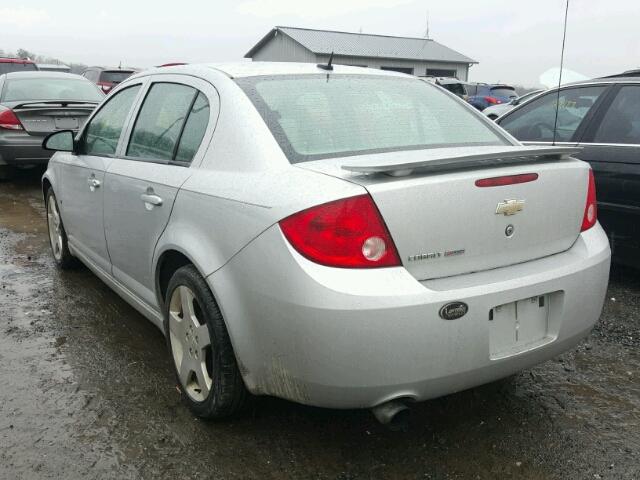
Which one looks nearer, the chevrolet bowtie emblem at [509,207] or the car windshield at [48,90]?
the chevrolet bowtie emblem at [509,207]

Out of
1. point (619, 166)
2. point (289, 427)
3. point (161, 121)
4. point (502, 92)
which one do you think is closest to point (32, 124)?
point (161, 121)

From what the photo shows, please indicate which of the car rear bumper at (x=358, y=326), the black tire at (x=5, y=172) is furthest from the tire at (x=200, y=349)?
the black tire at (x=5, y=172)

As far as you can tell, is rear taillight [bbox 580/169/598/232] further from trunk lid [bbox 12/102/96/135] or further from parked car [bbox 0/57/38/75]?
parked car [bbox 0/57/38/75]

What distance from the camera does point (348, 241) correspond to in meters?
2.13

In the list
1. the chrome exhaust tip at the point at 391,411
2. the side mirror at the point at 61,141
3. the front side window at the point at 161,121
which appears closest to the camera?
the chrome exhaust tip at the point at 391,411

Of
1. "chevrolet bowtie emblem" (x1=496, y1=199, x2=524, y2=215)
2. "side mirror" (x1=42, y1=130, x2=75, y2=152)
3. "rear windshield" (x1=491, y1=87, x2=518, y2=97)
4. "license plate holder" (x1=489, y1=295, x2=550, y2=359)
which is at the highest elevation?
"chevrolet bowtie emblem" (x1=496, y1=199, x2=524, y2=215)

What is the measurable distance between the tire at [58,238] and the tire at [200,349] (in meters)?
2.23

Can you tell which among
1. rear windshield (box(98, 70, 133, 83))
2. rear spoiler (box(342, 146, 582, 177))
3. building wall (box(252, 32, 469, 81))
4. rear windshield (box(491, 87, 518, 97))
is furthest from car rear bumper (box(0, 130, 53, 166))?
building wall (box(252, 32, 469, 81))

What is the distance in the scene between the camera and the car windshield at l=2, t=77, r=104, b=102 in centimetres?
908

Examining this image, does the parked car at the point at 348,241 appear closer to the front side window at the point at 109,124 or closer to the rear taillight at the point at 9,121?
the front side window at the point at 109,124

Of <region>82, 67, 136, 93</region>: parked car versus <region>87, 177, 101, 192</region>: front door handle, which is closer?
<region>87, 177, 101, 192</region>: front door handle

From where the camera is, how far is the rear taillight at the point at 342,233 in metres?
2.12

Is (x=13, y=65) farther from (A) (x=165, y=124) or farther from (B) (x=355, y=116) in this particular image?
(B) (x=355, y=116)

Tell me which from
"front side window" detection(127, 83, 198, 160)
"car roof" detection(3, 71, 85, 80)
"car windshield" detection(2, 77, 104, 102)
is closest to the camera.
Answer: "front side window" detection(127, 83, 198, 160)
